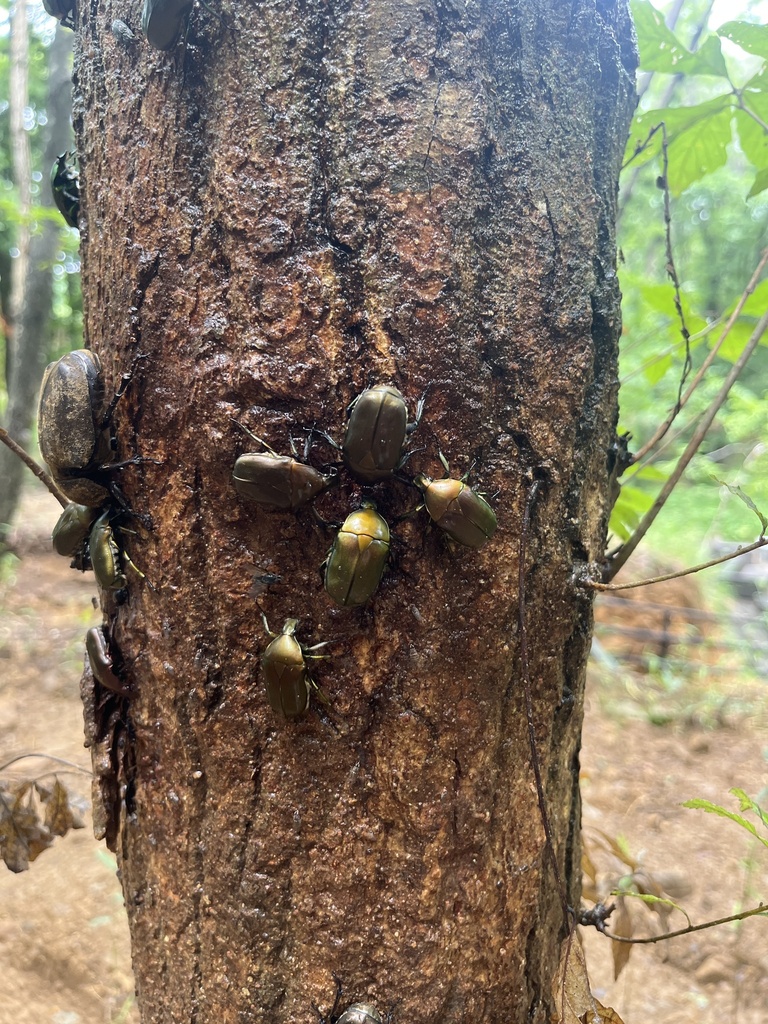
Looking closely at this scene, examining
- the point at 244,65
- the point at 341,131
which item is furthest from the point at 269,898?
the point at 244,65

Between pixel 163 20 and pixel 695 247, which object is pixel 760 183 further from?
pixel 695 247

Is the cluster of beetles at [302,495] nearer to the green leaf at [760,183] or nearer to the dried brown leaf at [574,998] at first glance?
the dried brown leaf at [574,998]

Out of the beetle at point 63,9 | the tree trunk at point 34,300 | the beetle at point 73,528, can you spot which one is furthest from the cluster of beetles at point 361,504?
the tree trunk at point 34,300

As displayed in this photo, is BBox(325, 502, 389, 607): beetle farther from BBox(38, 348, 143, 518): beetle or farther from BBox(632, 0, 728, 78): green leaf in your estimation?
BBox(632, 0, 728, 78): green leaf

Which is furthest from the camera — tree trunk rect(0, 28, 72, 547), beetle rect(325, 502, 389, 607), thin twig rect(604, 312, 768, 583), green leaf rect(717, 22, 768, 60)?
tree trunk rect(0, 28, 72, 547)

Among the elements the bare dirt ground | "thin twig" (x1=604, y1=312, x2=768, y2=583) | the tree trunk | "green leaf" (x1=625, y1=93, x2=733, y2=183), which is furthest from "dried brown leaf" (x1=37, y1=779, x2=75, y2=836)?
the tree trunk
